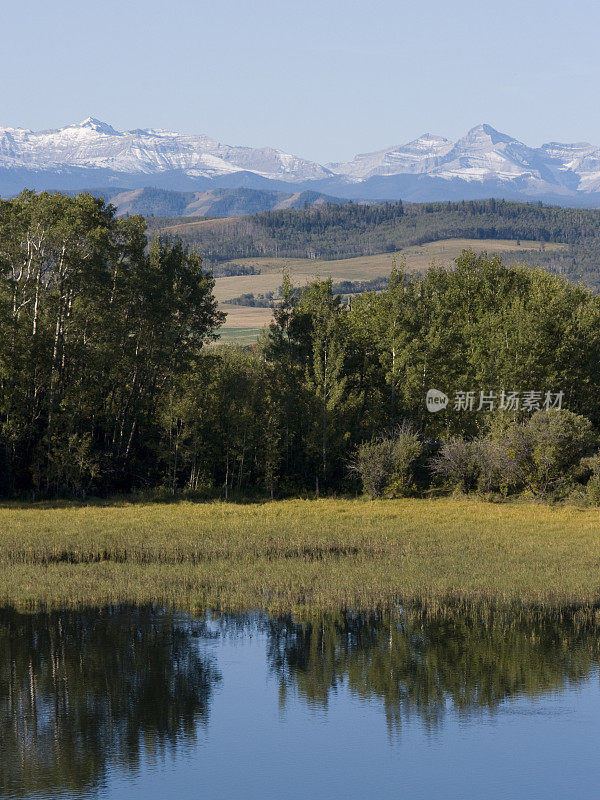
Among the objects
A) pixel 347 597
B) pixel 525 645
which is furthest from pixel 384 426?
pixel 525 645

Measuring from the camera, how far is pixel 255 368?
234 feet

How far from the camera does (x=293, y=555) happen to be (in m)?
42.8

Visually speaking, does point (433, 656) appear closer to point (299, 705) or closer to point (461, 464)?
point (299, 705)

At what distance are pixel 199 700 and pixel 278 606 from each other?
8.22 m

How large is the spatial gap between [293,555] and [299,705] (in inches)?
645

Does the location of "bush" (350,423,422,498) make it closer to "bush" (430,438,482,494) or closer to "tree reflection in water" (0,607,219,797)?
"bush" (430,438,482,494)

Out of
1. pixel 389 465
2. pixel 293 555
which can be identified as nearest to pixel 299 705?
pixel 293 555

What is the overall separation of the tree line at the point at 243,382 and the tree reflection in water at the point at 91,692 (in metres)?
27.9

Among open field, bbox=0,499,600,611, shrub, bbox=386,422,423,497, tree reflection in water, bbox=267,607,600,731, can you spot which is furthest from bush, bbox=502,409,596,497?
tree reflection in water, bbox=267,607,600,731

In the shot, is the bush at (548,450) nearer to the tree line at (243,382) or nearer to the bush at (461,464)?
the tree line at (243,382)

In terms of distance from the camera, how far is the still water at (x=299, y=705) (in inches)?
850

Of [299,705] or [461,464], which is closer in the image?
[299,705]

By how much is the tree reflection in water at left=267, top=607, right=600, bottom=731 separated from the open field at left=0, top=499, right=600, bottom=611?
6.11ft

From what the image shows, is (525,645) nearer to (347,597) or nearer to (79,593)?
(347,597)
